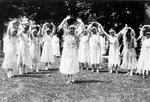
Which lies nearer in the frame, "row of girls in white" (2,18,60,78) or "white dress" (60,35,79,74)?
"white dress" (60,35,79,74)

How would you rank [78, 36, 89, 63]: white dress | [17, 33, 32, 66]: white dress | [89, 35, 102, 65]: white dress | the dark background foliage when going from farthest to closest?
the dark background foliage → [78, 36, 89, 63]: white dress → [89, 35, 102, 65]: white dress → [17, 33, 32, 66]: white dress

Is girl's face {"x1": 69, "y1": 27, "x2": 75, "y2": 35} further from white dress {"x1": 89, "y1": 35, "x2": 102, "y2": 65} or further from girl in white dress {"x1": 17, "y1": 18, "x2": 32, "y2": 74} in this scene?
white dress {"x1": 89, "y1": 35, "x2": 102, "y2": 65}

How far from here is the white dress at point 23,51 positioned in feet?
46.7

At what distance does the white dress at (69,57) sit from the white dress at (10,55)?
111 inches

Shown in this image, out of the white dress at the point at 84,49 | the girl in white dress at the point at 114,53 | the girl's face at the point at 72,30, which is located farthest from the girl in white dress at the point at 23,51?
the girl in white dress at the point at 114,53

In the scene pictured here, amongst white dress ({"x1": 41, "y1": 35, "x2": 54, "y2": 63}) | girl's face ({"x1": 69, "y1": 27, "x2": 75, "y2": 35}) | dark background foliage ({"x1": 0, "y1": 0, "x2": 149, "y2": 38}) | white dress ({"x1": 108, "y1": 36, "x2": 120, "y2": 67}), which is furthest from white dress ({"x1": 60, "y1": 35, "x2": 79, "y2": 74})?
dark background foliage ({"x1": 0, "y1": 0, "x2": 149, "y2": 38})

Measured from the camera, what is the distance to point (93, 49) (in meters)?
15.9

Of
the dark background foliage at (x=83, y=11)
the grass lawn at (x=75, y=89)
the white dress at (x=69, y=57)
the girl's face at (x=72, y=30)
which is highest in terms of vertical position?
the dark background foliage at (x=83, y=11)

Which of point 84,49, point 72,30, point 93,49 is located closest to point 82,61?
point 84,49

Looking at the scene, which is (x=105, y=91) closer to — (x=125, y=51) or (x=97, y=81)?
(x=97, y=81)

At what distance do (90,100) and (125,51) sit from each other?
6.50 metres

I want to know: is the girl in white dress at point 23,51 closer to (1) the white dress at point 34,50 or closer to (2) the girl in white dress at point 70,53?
(1) the white dress at point 34,50

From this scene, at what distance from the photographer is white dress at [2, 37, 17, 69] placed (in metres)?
13.2

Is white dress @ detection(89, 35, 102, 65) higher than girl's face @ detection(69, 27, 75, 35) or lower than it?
lower
